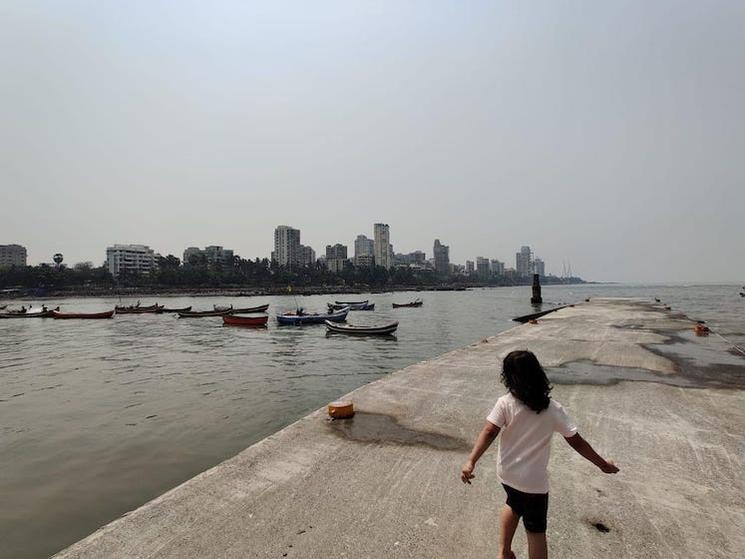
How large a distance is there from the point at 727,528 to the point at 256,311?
58.4 metres

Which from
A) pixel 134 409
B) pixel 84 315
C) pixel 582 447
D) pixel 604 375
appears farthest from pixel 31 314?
pixel 582 447

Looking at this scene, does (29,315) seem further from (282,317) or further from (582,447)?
(582,447)

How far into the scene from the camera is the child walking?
3250 millimetres

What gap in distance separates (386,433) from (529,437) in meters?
4.77

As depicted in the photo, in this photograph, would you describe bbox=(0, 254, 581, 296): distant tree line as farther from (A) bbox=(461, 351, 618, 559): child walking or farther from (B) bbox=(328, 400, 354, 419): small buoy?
(A) bbox=(461, 351, 618, 559): child walking

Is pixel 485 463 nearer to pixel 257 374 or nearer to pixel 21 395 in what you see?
pixel 257 374

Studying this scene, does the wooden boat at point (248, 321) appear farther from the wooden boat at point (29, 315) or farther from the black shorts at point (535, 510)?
the black shorts at point (535, 510)

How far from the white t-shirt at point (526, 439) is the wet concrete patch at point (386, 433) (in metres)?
3.72

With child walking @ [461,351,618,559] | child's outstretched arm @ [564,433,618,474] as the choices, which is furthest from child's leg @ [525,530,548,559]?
child's outstretched arm @ [564,433,618,474]

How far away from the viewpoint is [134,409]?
14.1 meters

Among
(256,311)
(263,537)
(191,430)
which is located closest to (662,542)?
(263,537)

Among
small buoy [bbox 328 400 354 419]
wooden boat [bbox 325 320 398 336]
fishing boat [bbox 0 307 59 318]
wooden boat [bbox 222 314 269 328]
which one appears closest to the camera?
small buoy [bbox 328 400 354 419]

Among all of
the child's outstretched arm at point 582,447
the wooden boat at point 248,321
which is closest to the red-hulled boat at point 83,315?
the wooden boat at point 248,321

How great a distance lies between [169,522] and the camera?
488 centimetres
